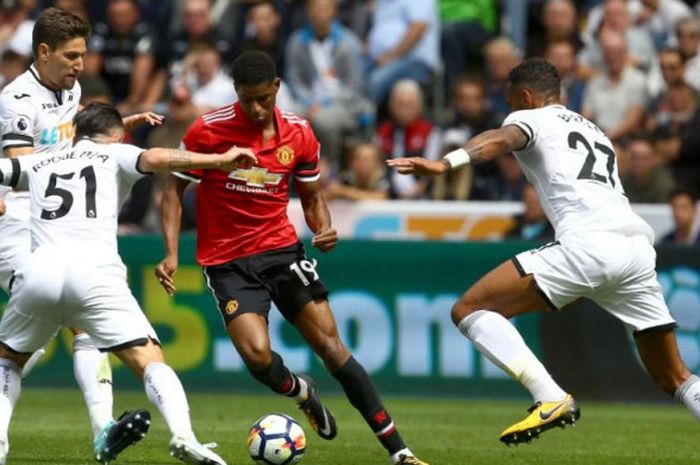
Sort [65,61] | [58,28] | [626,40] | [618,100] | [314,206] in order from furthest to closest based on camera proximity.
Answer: [626,40]
[618,100]
[314,206]
[65,61]
[58,28]

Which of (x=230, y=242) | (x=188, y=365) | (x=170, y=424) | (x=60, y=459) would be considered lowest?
(x=188, y=365)

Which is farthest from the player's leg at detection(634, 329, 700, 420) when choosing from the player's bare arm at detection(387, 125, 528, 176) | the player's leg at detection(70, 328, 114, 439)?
the player's leg at detection(70, 328, 114, 439)

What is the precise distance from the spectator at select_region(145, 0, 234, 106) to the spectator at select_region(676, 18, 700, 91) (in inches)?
218

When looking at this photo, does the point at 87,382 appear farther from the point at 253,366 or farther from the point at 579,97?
the point at 579,97

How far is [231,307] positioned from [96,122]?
5.32ft

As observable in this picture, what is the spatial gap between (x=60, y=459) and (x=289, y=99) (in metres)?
9.21

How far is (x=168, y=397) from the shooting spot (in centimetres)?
845

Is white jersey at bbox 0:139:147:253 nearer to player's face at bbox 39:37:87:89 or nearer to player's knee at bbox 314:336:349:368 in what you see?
player's face at bbox 39:37:87:89

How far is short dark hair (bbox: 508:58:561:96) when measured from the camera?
32.7ft

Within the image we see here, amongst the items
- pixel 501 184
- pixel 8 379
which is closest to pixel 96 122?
pixel 8 379

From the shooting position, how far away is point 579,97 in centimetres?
1827

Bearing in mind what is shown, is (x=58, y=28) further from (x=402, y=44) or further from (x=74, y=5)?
(x=74, y=5)

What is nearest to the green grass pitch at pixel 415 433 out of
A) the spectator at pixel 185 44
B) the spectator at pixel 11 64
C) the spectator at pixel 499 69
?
the spectator at pixel 11 64

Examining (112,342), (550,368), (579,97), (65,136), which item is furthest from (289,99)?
(112,342)
